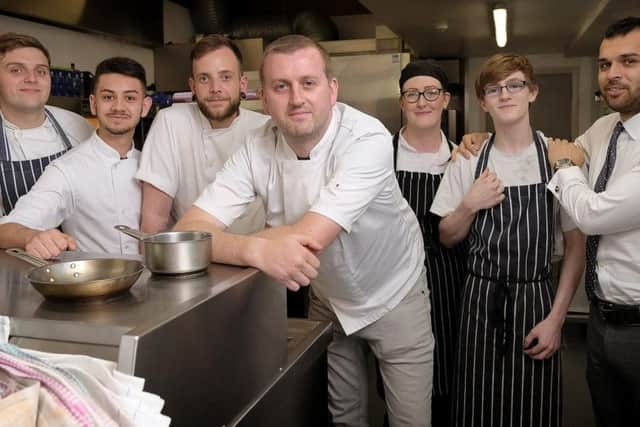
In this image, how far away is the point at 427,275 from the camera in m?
2.16

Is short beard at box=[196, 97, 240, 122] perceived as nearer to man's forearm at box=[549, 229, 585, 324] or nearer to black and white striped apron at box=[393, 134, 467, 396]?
black and white striped apron at box=[393, 134, 467, 396]

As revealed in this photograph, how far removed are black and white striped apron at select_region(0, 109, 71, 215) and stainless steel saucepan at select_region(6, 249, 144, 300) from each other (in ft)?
2.80

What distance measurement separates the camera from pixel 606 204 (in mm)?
1597

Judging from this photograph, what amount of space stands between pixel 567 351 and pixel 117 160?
2879 millimetres

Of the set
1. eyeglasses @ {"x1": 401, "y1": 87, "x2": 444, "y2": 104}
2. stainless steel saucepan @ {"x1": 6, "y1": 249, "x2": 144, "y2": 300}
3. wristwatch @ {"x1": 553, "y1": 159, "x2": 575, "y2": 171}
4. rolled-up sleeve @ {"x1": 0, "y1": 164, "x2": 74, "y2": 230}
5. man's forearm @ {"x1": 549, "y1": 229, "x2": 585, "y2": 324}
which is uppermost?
eyeglasses @ {"x1": 401, "y1": 87, "x2": 444, "y2": 104}

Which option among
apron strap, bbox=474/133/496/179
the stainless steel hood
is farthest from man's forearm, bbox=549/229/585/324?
the stainless steel hood

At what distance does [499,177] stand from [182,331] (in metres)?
1.26

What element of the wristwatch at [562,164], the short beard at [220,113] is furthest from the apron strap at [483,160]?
the short beard at [220,113]

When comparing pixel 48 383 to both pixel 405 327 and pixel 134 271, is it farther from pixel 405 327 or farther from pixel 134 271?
pixel 405 327

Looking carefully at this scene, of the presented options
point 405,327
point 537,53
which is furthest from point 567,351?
point 537,53

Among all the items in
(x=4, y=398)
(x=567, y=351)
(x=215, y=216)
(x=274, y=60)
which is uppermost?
(x=274, y=60)

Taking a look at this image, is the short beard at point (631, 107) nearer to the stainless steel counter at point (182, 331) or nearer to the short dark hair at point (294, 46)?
the short dark hair at point (294, 46)

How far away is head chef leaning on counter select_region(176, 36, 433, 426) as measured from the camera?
1.42 meters

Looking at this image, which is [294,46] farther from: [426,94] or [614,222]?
[614,222]
